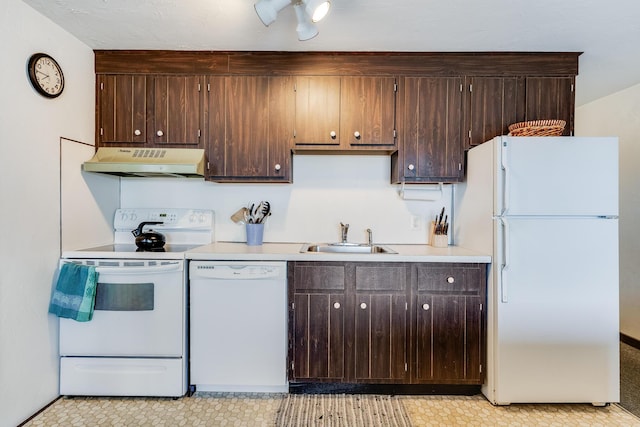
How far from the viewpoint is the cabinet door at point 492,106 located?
2352 mm

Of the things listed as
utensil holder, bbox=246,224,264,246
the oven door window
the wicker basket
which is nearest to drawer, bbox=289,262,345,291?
utensil holder, bbox=246,224,264,246

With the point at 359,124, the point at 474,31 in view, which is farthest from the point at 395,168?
the point at 474,31

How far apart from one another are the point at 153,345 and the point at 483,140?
2.61 meters

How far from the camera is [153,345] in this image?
81.5 inches

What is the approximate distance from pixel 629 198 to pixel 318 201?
112 inches

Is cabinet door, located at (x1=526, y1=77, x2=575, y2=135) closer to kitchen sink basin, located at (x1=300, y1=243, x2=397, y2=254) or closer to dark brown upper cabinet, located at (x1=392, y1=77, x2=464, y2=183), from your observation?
dark brown upper cabinet, located at (x1=392, y1=77, x2=464, y2=183)

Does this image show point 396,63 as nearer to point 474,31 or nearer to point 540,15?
A: point 474,31

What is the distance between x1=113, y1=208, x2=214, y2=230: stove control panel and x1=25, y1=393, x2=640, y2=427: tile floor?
1210 mm

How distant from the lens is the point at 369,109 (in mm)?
2377

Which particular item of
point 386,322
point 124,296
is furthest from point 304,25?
point 124,296

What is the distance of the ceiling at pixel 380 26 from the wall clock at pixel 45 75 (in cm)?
26

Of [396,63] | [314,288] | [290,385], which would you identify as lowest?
[290,385]

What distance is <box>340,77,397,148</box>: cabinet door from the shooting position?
2369 millimetres

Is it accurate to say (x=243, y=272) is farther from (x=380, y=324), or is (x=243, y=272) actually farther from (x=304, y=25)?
(x=304, y=25)
